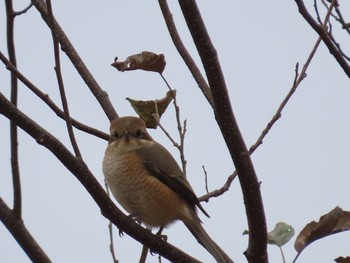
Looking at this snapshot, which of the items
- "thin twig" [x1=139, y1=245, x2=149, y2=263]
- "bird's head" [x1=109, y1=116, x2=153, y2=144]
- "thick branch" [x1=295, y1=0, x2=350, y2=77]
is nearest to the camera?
"thick branch" [x1=295, y1=0, x2=350, y2=77]

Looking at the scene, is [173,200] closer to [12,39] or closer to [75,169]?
[12,39]

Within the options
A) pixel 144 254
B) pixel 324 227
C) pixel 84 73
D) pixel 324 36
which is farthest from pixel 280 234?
pixel 84 73

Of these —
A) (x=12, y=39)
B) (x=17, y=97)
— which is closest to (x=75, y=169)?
(x=17, y=97)

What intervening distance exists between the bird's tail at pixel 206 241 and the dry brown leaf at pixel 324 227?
1.69 feet

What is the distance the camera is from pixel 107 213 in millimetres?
2551

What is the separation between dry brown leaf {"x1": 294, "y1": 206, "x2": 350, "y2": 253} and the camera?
270 centimetres

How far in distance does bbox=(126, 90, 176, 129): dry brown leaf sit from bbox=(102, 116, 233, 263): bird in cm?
29

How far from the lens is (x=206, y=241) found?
3.52m

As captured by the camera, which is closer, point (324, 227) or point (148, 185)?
point (324, 227)

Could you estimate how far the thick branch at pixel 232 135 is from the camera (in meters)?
2.03

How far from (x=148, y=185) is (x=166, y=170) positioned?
0.50ft

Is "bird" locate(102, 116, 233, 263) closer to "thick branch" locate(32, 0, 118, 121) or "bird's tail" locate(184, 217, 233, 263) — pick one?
"bird's tail" locate(184, 217, 233, 263)

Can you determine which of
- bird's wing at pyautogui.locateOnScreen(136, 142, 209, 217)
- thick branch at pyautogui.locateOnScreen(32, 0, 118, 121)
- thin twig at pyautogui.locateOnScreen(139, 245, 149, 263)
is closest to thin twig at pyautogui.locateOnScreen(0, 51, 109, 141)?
thick branch at pyautogui.locateOnScreen(32, 0, 118, 121)

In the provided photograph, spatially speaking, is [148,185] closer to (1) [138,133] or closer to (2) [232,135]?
(1) [138,133]
